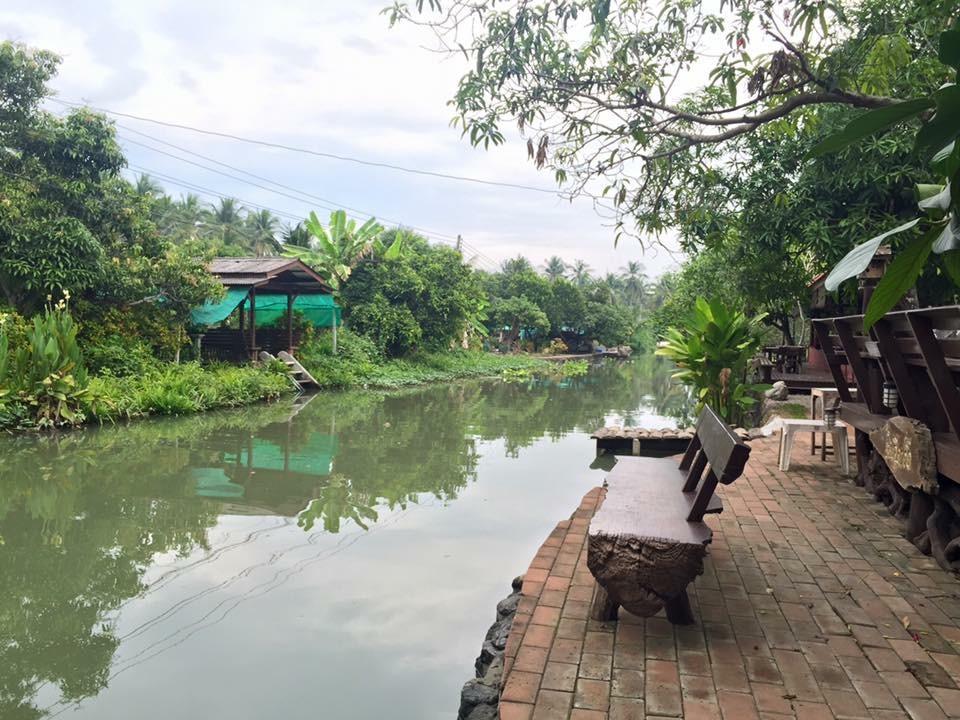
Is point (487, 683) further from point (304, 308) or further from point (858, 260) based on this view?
point (304, 308)

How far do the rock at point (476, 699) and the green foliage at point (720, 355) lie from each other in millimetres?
7194

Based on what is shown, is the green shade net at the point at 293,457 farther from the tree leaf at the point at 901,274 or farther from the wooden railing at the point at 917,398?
the tree leaf at the point at 901,274

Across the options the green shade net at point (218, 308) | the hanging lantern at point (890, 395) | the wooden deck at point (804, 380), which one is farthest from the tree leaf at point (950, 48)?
the green shade net at point (218, 308)

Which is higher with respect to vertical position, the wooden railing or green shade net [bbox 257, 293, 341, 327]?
green shade net [bbox 257, 293, 341, 327]

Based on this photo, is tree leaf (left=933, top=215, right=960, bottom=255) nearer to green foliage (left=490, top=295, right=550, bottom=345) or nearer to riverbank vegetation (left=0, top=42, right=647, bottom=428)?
riverbank vegetation (left=0, top=42, right=647, bottom=428)

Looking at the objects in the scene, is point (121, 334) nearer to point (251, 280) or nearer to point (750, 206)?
point (251, 280)

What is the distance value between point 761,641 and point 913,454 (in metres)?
1.67

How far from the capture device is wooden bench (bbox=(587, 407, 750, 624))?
2.99 m

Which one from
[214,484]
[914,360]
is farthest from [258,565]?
[914,360]

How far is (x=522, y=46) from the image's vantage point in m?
5.39

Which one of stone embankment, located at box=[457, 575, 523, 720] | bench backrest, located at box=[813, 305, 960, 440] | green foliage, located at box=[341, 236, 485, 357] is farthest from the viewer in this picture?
green foliage, located at box=[341, 236, 485, 357]

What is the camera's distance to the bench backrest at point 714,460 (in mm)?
2998

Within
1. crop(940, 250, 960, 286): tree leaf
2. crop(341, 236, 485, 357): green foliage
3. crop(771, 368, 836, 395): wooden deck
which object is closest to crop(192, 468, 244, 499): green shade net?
crop(940, 250, 960, 286): tree leaf

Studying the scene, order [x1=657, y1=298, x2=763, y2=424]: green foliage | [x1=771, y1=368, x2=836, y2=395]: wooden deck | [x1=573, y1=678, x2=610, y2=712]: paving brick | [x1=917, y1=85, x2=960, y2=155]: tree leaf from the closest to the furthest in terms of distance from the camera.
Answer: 1. [x1=917, y1=85, x2=960, y2=155]: tree leaf
2. [x1=573, y1=678, x2=610, y2=712]: paving brick
3. [x1=657, y1=298, x2=763, y2=424]: green foliage
4. [x1=771, y1=368, x2=836, y2=395]: wooden deck
